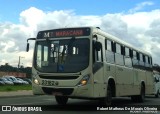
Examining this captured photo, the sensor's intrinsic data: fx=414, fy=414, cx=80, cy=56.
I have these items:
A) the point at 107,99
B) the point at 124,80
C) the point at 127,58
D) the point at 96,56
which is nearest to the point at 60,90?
the point at 96,56

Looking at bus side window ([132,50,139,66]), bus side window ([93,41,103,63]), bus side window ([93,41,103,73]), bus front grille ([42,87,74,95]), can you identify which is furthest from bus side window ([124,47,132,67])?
bus front grille ([42,87,74,95])

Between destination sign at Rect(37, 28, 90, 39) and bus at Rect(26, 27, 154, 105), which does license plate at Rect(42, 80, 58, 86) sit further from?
destination sign at Rect(37, 28, 90, 39)

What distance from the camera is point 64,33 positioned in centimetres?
1669

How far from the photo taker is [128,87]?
21.5 meters

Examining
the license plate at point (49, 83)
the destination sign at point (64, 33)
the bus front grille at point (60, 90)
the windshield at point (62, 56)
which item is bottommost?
the bus front grille at point (60, 90)

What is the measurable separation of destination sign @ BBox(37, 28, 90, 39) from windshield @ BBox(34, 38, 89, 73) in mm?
245

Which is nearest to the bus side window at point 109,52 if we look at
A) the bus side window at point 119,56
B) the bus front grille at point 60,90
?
the bus side window at point 119,56

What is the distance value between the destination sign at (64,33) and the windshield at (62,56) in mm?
245

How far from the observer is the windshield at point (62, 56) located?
52.1ft

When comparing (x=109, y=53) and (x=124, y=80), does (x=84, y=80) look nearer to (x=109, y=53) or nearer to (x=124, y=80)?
(x=109, y=53)

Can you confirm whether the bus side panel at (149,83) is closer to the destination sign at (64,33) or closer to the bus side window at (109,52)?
the bus side window at (109,52)

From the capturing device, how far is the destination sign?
1647 centimetres

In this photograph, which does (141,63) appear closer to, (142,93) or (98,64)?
(142,93)

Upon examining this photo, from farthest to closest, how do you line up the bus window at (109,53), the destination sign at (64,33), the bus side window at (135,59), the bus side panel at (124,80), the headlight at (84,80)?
1. the bus side window at (135,59)
2. the bus side panel at (124,80)
3. the bus window at (109,53)
4. the destination sign at (64,33)
5. the headlight at (84,80)
